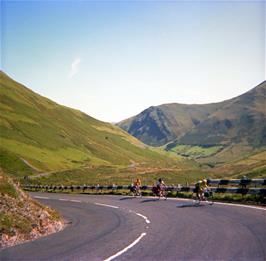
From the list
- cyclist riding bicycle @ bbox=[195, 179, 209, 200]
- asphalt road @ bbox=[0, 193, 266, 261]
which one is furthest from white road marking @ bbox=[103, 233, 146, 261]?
cyclist riding bicycle @ bbox=[195, 179, 209, 200]

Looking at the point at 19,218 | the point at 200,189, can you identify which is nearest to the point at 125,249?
the point at 19,218

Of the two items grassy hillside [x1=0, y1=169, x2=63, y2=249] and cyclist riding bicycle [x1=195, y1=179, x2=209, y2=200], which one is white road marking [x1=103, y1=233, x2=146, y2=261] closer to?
grassy hillside [x1=0, y1=169, x2=63, y2=249]

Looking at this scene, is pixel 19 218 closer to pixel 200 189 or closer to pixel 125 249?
pixel 125 249

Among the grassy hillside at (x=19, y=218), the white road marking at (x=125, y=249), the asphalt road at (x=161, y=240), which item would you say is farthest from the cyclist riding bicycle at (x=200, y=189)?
the white road marking at (x=125, y=249)

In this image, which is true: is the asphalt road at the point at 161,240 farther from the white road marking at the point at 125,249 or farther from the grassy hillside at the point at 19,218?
the grassy hillside at the point at 19,218

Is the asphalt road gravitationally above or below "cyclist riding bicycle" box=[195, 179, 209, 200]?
below

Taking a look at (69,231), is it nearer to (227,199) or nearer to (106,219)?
(106,219)

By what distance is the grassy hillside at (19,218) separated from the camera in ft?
52.9

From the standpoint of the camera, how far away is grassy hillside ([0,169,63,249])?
16.1m

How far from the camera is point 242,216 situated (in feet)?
60.0

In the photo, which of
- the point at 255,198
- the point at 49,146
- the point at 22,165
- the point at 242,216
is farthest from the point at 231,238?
the point at 49,146

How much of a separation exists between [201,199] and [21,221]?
45.4ft

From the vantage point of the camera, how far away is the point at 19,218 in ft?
59.6

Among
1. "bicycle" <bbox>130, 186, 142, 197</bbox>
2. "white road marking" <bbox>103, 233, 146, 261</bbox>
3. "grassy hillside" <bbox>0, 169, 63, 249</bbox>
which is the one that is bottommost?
"white road marking" <bbox>103, 233, 146, 261</bbox>
